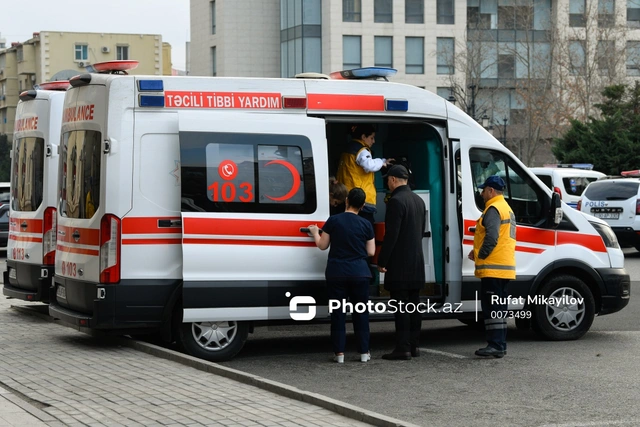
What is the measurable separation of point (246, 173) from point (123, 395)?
2819 millimetres

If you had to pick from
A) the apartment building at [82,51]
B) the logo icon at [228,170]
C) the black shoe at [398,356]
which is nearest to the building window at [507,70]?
the apartment building at [82,51]

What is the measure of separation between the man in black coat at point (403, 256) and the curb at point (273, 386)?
196 cm

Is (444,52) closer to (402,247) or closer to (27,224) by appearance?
(27,224)

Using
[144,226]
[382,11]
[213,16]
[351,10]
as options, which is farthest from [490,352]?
[213,16]

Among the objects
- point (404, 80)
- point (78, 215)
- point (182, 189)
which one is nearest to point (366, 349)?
point (182, 189)

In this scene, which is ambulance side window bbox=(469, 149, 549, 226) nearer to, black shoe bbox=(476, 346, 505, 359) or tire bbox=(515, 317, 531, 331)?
tire bbox=(515, 317, 531, 331)

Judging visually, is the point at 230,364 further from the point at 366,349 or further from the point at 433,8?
the point at 433,8

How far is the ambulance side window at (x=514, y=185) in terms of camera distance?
37.6 feet

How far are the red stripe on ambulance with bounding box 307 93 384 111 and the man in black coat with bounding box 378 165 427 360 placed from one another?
2.60ft

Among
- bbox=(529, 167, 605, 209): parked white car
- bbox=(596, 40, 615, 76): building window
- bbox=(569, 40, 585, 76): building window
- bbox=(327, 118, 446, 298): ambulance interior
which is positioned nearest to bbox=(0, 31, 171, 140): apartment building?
bbox=(569, 40, 585, 76): building window

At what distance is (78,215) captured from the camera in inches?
429

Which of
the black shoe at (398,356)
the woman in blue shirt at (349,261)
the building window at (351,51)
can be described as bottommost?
the black shoe at (398,356)

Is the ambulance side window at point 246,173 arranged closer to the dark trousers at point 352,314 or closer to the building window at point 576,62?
the dark trousers at point 352,314

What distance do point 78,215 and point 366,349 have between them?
3.12 m
